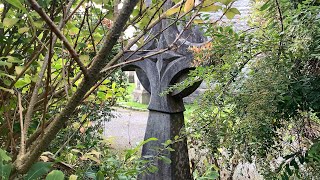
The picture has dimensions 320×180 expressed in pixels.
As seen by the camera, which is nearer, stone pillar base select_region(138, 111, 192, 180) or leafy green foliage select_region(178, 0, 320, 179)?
leafy green foliage select_region(178, 0, 320, 179)

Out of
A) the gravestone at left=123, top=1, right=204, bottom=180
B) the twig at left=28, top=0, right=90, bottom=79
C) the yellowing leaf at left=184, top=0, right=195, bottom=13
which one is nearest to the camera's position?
the twig at left=28, top=0, right=90, bottom=79

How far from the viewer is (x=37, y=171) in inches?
15.4

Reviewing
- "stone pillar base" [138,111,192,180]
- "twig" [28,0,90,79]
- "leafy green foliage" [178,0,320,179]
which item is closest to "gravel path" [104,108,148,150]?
"stone pillar base" [138,111,192,180]

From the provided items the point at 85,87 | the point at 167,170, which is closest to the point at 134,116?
the point at 167,170

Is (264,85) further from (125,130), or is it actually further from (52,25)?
(125,130)

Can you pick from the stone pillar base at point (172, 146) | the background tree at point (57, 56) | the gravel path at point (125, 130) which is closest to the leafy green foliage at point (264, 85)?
the background tree at point (57, 56)

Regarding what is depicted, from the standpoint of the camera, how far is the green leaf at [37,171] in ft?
1.27

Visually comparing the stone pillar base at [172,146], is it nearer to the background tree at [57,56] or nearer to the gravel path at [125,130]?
the background tree at [57,56]

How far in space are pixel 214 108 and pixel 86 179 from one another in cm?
35

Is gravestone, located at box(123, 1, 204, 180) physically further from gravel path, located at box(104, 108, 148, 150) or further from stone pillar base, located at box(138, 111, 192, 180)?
gravel path, located at box(104, 108, 148, 150)

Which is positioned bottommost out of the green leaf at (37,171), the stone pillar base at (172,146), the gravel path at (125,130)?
the gravel path at (125,130)

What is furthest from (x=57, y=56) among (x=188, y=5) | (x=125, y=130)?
(x=125, y=130)

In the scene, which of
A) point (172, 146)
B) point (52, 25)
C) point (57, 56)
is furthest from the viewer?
point (172, 146)

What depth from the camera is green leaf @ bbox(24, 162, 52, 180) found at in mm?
388
